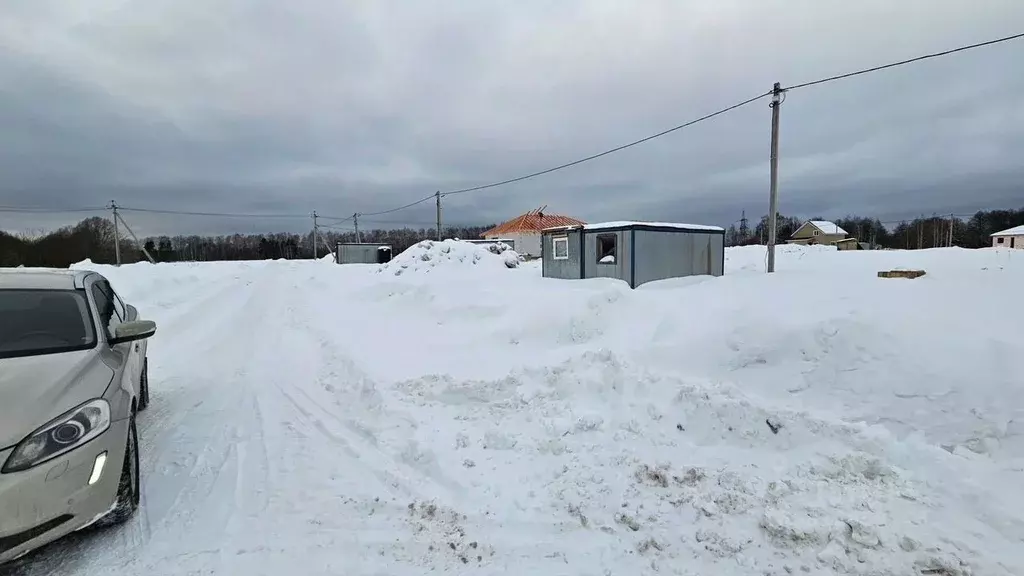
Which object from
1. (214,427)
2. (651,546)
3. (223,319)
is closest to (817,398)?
(651,546)

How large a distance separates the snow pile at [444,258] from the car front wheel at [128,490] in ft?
56.6

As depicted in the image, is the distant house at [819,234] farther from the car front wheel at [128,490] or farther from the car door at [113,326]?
the car front wheel at [128,490]

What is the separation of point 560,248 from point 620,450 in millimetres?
12094

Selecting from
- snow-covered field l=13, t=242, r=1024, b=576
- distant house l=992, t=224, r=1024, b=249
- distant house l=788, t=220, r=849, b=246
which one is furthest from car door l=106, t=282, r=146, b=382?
distant house l=992, t=224, r=1024, b=249

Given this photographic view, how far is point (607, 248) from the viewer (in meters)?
15.9

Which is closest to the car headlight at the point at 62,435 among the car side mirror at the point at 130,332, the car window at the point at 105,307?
the car side mirror at the point at 130,332

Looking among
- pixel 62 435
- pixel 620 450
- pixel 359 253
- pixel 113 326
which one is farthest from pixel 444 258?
pixel 359 253

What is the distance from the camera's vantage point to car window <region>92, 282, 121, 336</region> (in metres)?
4.36

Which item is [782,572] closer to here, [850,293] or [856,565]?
[856,565]

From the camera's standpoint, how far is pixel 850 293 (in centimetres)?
805

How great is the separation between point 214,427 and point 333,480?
79.1 inches

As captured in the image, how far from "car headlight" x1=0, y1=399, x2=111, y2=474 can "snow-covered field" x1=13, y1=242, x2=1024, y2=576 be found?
0.79 metres

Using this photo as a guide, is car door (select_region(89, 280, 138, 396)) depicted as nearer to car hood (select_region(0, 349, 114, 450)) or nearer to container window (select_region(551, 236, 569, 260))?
car hood (select_region(0, 349, 114, 450))

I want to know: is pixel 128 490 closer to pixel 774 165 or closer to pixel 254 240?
pixel 774 165
